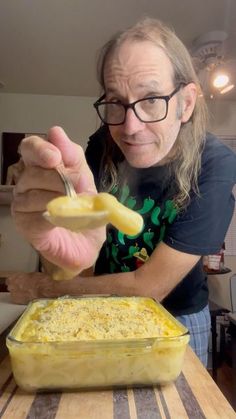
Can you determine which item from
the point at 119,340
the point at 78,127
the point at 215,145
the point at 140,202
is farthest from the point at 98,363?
the point at 78,127

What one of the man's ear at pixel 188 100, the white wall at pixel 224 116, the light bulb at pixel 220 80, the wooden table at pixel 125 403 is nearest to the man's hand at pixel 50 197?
the wooden table at pixel 125 403

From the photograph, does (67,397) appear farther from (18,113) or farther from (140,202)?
(18,113)

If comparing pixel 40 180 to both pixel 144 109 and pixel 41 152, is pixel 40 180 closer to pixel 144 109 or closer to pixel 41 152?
pixel 41 152

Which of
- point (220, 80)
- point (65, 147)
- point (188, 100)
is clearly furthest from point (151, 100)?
point (220, 80)

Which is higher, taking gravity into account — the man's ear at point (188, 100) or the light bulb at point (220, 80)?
the light bulb at point (220, 80)

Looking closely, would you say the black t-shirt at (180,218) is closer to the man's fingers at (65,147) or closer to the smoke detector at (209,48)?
the man's fingers at (65,147)

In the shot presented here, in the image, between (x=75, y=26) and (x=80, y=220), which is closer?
(x=80, y=220)
